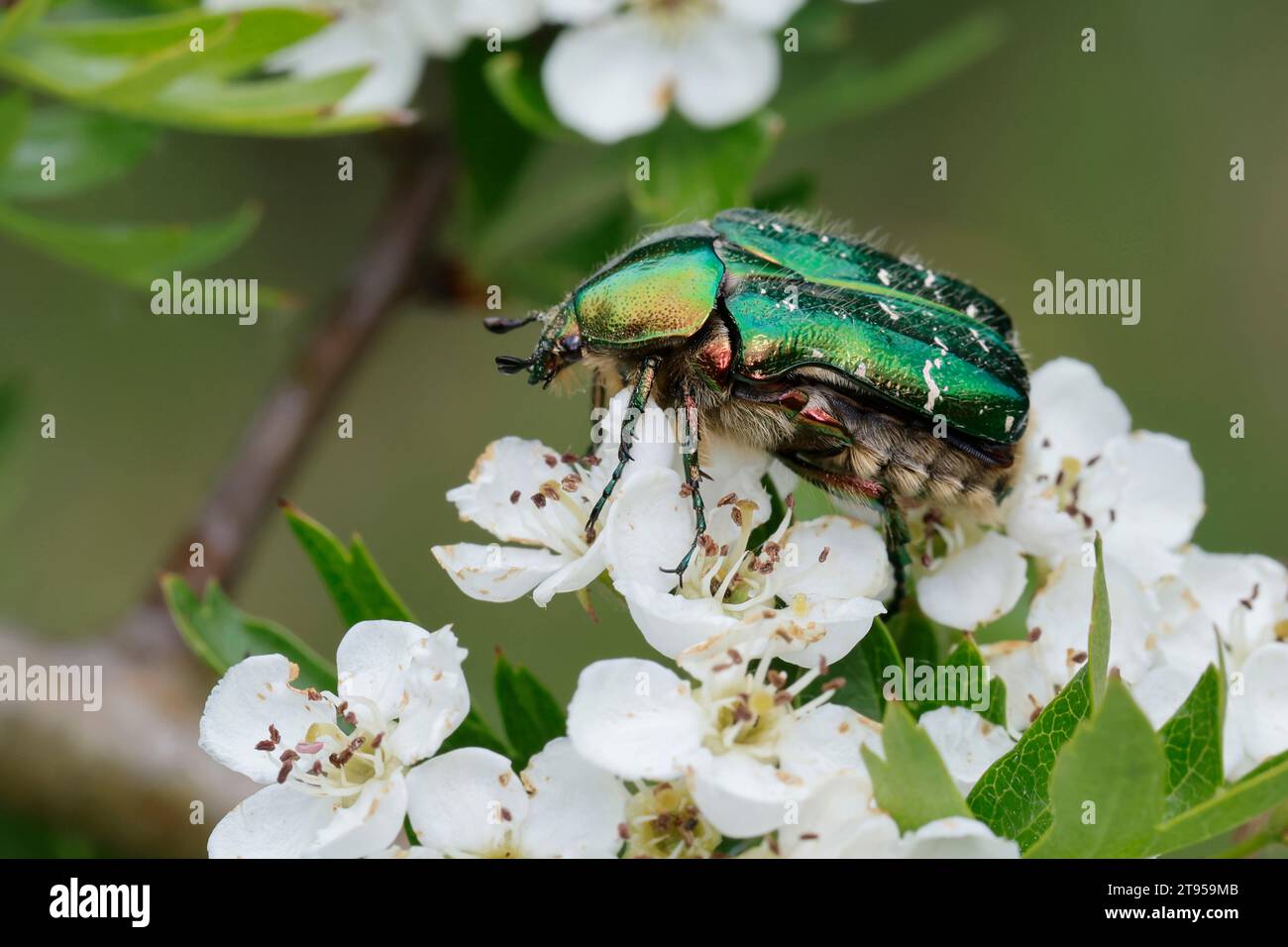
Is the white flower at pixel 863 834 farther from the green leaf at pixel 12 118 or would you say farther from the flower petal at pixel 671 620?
the green leaf at pixel 12 118

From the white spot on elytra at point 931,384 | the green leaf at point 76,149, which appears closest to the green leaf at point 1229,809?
the white spot on elytra at point 931,384

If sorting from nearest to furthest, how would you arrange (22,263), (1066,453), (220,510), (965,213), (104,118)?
(1066,453) < (104,118) < (220,510) < (22,263) < (965,213)

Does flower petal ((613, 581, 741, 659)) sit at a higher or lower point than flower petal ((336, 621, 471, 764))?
higher

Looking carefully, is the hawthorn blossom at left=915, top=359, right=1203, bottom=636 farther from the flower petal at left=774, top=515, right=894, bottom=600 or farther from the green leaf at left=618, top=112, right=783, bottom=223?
the green leaf at left=618, top=112, right=783, bottom=223

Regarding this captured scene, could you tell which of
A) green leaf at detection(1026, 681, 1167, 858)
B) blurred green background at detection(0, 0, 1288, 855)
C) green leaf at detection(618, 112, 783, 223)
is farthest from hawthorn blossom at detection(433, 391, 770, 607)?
blurred green background at detection(0, 0, 1288, 855)

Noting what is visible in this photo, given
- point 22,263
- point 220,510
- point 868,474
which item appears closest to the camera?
point 868,474
